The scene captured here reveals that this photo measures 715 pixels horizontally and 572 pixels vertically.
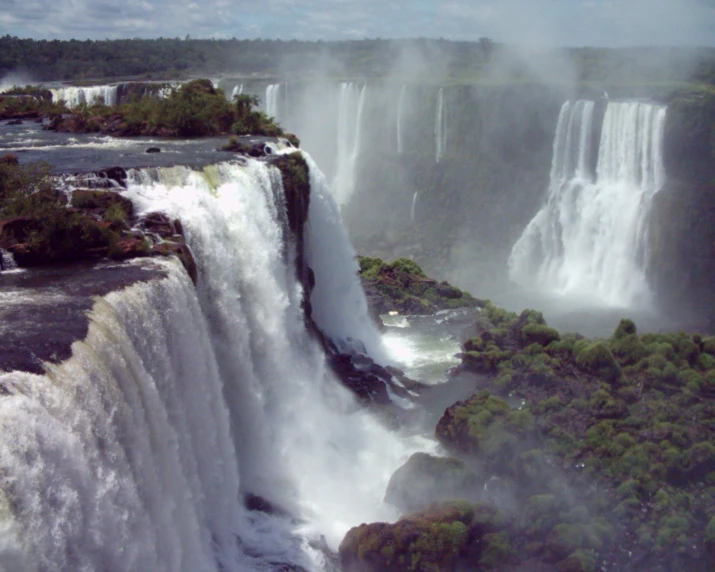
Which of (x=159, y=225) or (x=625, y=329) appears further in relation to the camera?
(x=625, y=329)

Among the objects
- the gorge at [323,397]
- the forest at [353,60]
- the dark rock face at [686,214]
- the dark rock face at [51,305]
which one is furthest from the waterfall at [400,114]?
the dark rock face at [51,305]

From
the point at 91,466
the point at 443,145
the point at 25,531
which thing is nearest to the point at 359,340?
the point at 91,466

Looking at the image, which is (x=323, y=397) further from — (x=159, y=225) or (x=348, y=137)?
(x=348, y=137)

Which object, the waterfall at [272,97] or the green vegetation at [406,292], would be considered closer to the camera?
the green vegetation at [406,292]

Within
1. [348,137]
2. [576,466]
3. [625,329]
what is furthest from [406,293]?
[348,137]

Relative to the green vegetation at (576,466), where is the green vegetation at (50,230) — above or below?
above

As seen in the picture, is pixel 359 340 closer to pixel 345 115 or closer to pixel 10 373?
pixel 10 373

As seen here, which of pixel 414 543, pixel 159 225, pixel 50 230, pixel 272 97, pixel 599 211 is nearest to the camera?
pixel 50 230

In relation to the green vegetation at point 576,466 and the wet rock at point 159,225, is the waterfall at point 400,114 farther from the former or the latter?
the wet rock at point 159,225
